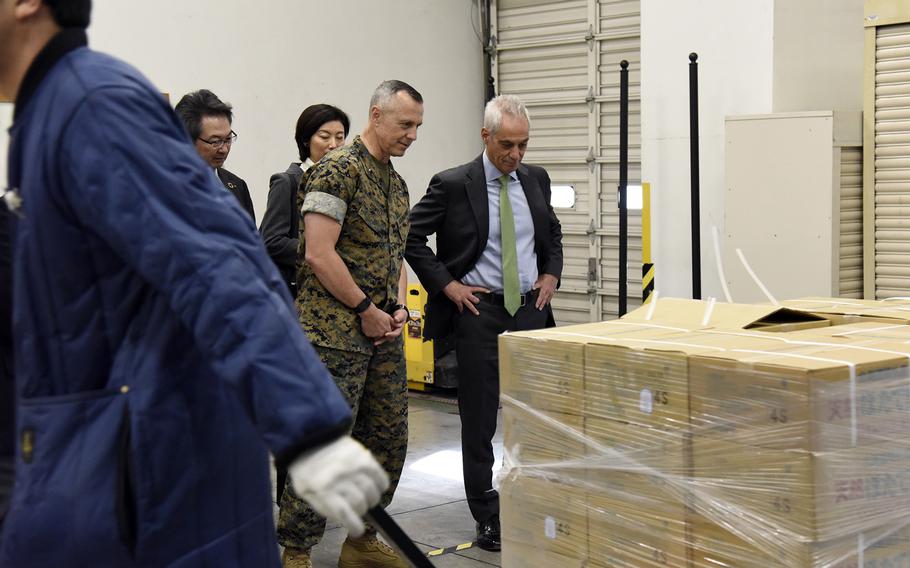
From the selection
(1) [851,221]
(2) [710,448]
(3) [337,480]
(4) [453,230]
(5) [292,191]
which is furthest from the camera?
(1) [851,221]

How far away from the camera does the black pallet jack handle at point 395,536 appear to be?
1.59 m

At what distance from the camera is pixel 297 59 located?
9211 mm

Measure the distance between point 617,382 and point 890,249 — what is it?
3.55m

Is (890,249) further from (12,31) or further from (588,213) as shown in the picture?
(12,31)

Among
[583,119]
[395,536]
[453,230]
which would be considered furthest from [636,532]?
[583,119]

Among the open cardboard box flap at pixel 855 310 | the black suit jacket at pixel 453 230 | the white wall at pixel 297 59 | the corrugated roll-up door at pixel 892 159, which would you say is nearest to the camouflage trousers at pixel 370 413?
the black suit jacket at pixel 453 230

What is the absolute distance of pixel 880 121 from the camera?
5.84 m

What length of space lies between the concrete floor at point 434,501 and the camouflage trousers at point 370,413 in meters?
0.46

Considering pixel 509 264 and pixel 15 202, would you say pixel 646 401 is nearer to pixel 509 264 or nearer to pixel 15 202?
pixel 15 202

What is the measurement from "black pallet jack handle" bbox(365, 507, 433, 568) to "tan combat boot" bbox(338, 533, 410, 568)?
9.15ft

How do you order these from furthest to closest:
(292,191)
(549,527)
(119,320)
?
(292,191) → (549,527) → (119,320)

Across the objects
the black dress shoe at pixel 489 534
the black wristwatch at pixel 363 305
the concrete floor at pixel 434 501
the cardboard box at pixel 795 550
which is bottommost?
the concrete floor at pixel 434 501

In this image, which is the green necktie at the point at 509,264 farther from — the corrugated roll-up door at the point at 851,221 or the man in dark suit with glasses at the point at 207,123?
the corrugated roll-up door at the point at 851,221

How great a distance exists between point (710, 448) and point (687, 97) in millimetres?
4784
